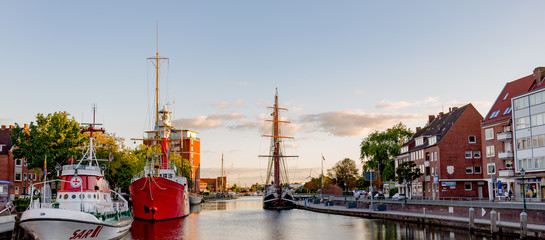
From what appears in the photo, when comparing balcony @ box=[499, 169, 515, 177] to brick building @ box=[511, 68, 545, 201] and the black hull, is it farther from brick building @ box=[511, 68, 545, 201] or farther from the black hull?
the black hull

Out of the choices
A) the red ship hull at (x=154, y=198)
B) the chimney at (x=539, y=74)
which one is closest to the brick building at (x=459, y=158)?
the chimney at (x=539, y=74)

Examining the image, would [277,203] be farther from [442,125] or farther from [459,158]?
[459,158]

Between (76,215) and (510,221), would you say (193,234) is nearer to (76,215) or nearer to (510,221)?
(76,215)

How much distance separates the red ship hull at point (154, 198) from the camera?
59.8 metres

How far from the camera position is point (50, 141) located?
65688 millimetres

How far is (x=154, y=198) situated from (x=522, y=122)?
46450 millimetres

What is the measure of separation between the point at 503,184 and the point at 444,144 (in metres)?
13.6

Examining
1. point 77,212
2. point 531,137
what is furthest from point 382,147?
point 77,212

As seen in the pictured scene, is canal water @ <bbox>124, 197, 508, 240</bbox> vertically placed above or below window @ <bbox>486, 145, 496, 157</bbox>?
below

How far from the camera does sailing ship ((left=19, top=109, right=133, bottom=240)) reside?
3300cm

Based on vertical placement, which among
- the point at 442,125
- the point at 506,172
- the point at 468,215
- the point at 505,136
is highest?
the point at 442,125

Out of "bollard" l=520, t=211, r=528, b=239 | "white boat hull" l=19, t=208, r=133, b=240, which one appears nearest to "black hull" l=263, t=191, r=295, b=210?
"bollard" l=520, t=211, r=528, b=239

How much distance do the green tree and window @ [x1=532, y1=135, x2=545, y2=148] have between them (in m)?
57.2

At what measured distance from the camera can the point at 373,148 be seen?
119 m
